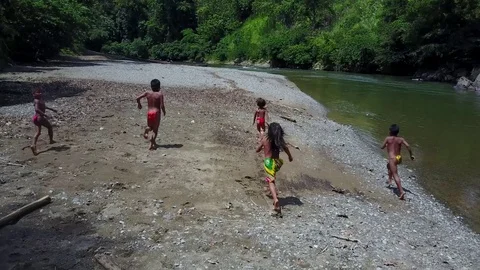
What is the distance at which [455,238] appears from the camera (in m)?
8.73

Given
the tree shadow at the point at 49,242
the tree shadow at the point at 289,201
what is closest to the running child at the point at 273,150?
the tree shadow at the point at 289,201

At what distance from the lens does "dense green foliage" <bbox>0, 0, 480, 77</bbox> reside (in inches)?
1396

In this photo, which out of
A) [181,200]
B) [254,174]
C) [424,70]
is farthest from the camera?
[424,70]

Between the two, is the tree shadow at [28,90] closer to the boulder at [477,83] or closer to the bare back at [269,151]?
the bare back at [269,151]

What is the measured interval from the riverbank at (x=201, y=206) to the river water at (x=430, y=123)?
2.72 feet

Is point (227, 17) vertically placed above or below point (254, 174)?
above

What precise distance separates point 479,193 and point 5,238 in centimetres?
1070

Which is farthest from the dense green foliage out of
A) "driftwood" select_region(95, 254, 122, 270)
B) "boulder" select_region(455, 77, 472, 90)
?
"driftwood" select_region(95, 254, 122, 270)

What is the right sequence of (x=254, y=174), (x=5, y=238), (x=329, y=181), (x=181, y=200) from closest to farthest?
(x=5, y=238)
(x=181, y=200)
(x=254, y=174)
(x=329, y=181)

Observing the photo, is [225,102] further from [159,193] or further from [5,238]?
[5,238]

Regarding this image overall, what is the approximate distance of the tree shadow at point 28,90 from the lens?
16.4 meters

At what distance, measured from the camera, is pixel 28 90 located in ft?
61.8

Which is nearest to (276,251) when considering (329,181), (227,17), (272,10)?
(329,181)

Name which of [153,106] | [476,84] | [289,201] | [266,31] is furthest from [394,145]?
[266,31]
